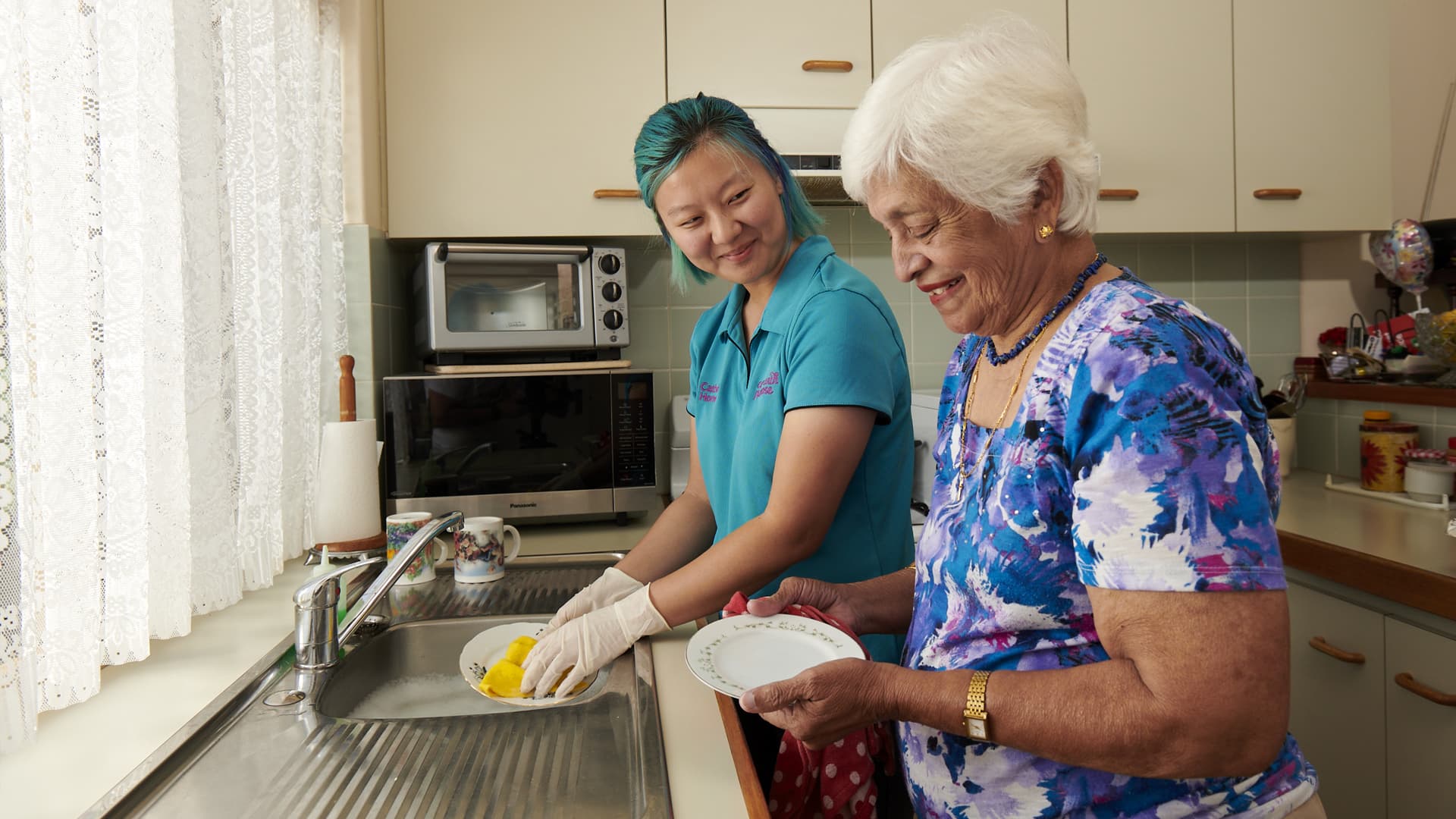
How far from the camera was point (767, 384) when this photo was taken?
1170 mm

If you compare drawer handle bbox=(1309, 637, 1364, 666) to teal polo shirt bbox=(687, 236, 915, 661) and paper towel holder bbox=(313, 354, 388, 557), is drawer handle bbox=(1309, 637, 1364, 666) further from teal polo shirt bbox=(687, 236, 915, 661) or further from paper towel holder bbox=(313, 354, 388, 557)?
paper towel holder bbox=(313, 354, 388, 557)

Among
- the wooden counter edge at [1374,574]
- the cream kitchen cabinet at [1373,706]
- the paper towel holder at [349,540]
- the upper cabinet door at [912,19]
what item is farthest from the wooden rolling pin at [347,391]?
the cream kitchen cabinet at [1373,706]

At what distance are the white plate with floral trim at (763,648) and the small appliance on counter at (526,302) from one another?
119cm

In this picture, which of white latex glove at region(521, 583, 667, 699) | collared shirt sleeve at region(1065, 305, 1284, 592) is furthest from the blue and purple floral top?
white latex glove at region(521, 583, 667, 699)

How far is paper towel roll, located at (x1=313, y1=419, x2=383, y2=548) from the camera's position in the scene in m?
1.52

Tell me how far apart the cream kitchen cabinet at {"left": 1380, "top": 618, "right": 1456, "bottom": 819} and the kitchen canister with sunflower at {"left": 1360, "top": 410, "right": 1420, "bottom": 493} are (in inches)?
26.3

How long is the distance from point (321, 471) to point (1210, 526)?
136 cm

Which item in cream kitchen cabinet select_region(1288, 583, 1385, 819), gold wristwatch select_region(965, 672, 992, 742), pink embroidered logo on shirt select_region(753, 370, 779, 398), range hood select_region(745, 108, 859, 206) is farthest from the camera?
range hood select_region(745, 108, 859, 206)

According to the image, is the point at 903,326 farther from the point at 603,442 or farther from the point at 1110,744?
the point at 1110,744

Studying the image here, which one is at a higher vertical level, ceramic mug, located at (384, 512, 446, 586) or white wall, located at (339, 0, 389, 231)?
white wall, located at (339, 0, 389, 231)

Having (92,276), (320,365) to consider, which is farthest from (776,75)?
(92,276)

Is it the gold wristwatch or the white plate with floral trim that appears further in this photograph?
the white plate with floral trim

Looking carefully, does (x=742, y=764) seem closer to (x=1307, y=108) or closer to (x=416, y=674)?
(x=416, y=674)

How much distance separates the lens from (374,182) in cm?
199
